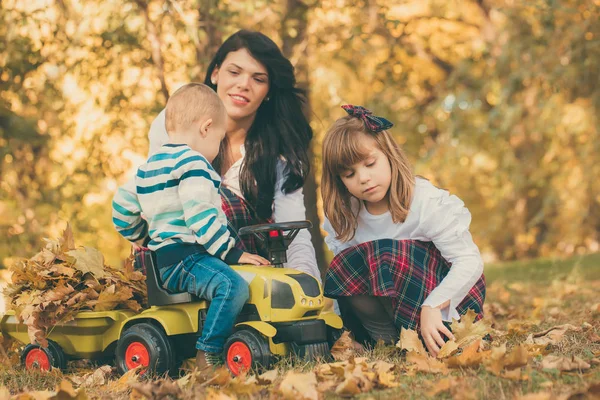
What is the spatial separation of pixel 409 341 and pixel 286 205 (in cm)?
115

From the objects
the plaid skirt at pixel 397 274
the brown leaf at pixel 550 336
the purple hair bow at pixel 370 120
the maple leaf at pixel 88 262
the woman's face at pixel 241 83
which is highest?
the woman's face at pixel 241 83

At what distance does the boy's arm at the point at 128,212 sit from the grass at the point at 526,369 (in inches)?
26.7

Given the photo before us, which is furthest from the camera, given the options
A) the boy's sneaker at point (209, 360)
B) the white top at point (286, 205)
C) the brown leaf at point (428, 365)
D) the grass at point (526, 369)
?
the white top at point (286, 205)

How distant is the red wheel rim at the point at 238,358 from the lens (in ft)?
9.70

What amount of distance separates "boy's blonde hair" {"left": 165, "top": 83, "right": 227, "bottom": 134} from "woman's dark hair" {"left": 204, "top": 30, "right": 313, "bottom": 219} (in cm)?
75

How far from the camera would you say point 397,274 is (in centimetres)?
348

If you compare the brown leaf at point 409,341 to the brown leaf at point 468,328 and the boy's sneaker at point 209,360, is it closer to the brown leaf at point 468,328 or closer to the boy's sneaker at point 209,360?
the brown leaf at point 468,328

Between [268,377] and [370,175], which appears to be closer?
[268,377]

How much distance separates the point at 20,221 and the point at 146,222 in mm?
6057

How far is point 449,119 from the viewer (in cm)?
963

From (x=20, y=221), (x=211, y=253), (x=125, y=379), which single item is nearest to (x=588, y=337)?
(x=211, y=253)

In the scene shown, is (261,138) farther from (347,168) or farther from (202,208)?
(202,208)

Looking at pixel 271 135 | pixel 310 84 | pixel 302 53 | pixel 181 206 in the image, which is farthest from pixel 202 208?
pixel 310 84

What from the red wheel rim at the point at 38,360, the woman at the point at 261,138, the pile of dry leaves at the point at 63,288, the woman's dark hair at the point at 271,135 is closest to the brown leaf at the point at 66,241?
the pile of dry leaves at the point at 63,288
